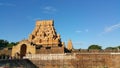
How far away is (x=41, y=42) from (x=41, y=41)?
0.32m

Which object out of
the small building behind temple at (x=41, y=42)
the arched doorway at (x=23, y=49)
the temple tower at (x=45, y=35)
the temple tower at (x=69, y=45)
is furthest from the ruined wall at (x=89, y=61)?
the temple tower at (x=69, y=45)

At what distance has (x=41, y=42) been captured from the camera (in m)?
58.5

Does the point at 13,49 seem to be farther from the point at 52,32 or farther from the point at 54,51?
the point at 52,32

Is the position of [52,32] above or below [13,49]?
above

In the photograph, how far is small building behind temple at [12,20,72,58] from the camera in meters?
46.6

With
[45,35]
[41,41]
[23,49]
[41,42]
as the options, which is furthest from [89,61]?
[45,35]

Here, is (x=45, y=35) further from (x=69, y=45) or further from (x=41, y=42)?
(x=69, y=45)

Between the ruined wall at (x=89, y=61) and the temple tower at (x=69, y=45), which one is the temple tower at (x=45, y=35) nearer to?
the temple tower at (x=69, y=45)

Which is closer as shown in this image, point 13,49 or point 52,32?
point 13,49

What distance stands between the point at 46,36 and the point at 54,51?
17.3 metres

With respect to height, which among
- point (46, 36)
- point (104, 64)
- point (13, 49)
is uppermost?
point (46, 36)

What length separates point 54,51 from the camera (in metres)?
43.9

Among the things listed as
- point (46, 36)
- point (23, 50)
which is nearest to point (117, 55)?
point (23, 50)

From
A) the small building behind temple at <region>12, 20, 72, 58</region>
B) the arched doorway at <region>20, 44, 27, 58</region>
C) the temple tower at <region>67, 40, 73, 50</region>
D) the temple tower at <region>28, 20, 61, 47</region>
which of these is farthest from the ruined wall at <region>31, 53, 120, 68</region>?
the temple tower at <region>67, 40, 73, 50</region>
